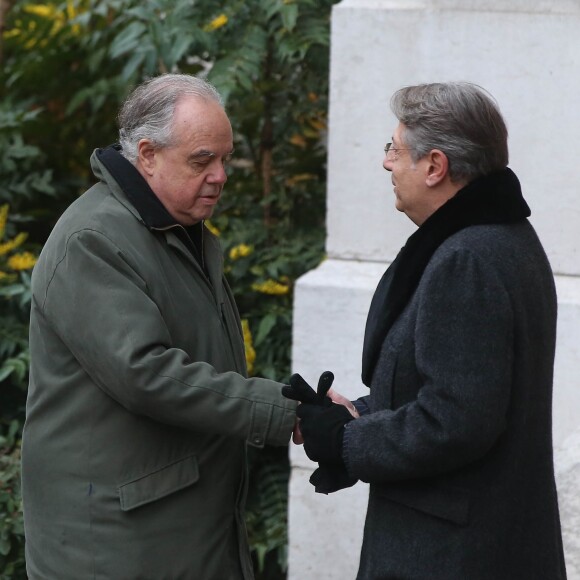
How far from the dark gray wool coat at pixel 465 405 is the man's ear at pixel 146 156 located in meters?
0.63

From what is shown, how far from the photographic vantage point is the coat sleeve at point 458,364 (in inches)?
87.7

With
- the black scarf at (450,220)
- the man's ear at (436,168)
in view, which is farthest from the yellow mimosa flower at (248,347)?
the man's ear at (436,168)

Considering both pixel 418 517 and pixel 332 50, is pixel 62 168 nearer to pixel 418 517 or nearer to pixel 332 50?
pixel 332 50

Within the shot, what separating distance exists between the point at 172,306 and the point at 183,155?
1.15 feet

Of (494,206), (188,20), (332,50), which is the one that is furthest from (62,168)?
(494,206)

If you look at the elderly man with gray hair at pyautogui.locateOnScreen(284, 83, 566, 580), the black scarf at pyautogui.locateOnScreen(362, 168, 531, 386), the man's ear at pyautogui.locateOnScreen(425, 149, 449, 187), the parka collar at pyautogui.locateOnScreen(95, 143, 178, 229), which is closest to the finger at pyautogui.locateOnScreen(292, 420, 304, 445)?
the elderly man with gray hair at pyautogui.locateOnScreen(284, 83, 566, 580)

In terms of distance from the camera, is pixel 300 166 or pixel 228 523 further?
pixel 300 166

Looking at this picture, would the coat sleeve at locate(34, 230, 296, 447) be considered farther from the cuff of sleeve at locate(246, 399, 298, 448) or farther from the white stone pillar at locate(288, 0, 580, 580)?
the white stone pillar at locate(288, 0, 580, 580)

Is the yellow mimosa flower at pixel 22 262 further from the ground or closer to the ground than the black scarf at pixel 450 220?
closer to the ground

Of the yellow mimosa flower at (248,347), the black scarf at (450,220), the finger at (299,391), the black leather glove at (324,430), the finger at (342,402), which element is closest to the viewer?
the black scarf at (450,220)

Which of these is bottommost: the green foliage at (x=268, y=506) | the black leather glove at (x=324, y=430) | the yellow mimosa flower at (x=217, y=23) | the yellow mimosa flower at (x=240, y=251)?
the green foliage at (x=268, y=506)

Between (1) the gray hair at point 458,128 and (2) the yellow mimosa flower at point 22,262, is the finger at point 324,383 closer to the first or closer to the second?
(1) the gray hair at point 458,128

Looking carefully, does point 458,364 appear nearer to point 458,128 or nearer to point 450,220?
point 450,220

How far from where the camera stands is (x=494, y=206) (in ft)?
7.68
